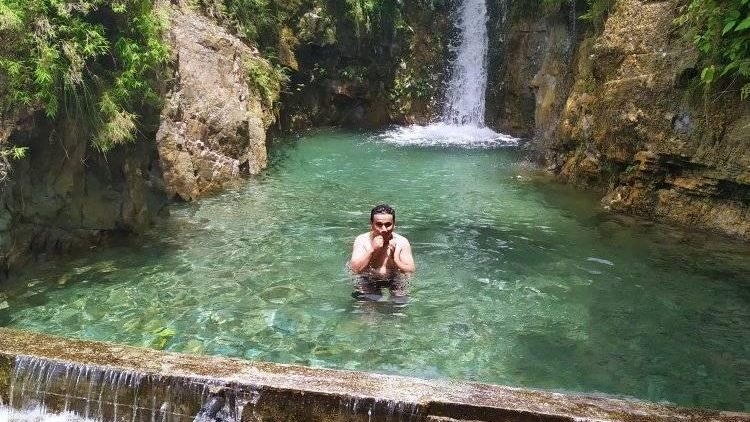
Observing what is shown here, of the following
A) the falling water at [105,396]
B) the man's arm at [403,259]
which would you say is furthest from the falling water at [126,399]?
the man's arm at [403,259]

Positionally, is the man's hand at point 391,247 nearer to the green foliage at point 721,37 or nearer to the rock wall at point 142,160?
the rock wall at point 142,160

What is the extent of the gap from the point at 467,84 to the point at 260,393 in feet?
58.3

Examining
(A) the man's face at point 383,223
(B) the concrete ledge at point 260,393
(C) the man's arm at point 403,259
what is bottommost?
(B) the concrete ledge at point 260,393

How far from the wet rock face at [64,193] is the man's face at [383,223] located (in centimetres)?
313

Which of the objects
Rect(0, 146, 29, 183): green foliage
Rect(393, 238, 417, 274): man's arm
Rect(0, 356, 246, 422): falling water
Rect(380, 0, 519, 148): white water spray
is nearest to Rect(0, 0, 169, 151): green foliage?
Rect(0, 146, 29, 183): green foliage

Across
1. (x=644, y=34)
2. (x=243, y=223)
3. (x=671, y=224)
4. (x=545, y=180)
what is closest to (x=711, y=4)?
(x=644, y=34)

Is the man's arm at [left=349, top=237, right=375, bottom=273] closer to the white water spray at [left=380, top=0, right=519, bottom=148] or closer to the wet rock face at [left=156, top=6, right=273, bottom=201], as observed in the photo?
the wet rock face at [left=156, top=6, right=273, bottom=201]

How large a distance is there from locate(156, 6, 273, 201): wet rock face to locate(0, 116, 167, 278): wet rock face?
1.97 meters

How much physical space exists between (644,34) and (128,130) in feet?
A: 26.2

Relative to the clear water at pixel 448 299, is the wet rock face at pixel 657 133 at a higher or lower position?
higher

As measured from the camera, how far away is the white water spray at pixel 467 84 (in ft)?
64.2

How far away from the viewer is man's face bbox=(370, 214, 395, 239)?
5.70 meters

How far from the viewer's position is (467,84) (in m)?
20.2

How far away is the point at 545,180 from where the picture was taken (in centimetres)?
1204
